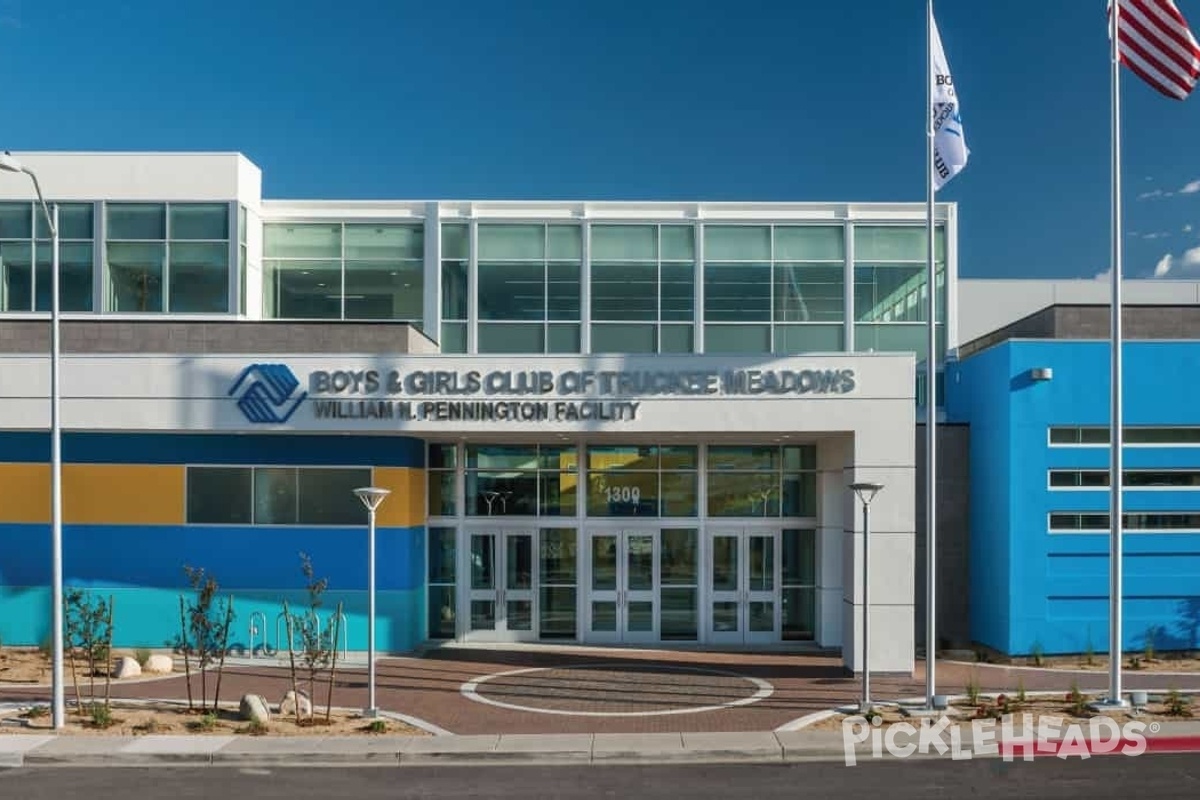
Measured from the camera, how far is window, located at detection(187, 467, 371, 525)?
20703mm

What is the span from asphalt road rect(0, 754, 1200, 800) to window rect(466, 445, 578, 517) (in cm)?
959

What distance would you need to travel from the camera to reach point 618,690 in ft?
58.0

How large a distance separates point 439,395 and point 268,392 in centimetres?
301

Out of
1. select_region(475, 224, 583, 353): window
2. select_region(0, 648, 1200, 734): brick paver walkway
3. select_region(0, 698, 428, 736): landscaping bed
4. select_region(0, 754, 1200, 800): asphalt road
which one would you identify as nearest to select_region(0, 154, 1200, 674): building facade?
select_region(0, 648, 1200, 734): brick paver walkway

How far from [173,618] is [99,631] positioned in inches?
49.2

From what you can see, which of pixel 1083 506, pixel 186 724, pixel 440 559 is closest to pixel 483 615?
pixel 440 559

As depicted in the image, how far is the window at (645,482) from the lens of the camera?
2266cm

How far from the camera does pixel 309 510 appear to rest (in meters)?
20.7

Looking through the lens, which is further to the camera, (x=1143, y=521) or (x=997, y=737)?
(x=1143, y=521)

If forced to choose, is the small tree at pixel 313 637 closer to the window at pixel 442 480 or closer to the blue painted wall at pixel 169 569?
the blue painted wall at pixel 169 569

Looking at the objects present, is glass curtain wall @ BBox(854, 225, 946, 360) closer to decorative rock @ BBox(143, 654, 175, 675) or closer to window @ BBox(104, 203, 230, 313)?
window @ BBox(104, 203, 230, 313)

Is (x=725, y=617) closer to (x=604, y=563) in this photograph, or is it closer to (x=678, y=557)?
(x=678, y=557)

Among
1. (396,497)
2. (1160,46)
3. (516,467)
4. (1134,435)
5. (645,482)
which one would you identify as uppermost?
(1160,46)

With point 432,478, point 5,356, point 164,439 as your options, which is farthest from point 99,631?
point 432,478
